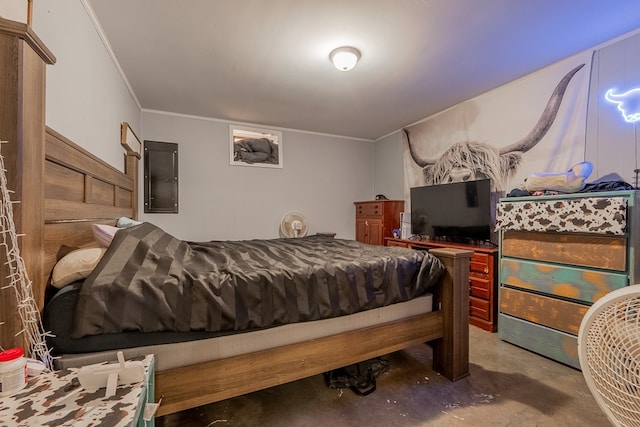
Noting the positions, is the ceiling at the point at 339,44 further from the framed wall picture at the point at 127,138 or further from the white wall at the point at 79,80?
the framed wall picture at the point at 127,138

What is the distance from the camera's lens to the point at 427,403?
1531mm

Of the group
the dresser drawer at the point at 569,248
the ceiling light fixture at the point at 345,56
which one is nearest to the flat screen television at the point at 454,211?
the dresser drawer at the point at 569,248

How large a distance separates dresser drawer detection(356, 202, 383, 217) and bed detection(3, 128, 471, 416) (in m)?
2.30

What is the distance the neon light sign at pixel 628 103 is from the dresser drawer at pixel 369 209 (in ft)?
8.43

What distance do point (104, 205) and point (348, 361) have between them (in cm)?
200

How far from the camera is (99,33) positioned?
191 centimetres

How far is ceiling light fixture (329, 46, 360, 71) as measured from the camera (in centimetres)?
213

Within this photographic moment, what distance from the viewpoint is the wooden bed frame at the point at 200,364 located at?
0.92 meters

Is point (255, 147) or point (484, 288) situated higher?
point (255, 147)

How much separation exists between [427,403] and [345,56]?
8.15 ft

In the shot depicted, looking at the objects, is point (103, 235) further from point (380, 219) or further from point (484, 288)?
point (380, 219)

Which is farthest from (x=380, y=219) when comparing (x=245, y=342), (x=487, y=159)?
(x=245, y=342)

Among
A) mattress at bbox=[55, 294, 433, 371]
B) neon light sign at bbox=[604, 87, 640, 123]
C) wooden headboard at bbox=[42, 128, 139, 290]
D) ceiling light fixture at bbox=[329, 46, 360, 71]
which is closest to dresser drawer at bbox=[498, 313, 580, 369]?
mattress at bbox=[55, 294, 433, 371]

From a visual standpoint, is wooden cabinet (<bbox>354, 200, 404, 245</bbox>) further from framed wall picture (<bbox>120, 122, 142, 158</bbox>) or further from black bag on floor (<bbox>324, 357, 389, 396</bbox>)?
framed wall picture (<bbox>120, 122, 142, 158</bbox>)
